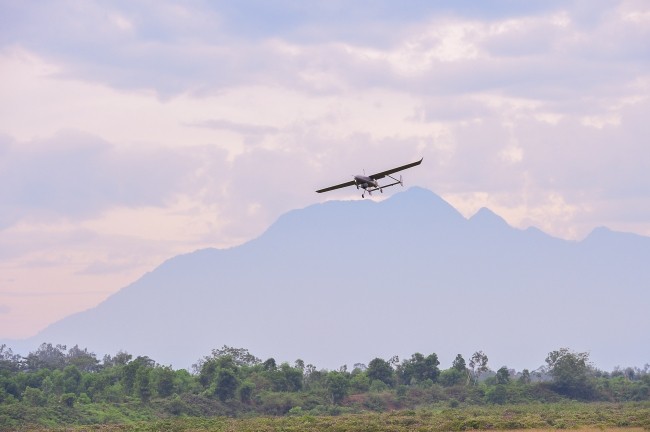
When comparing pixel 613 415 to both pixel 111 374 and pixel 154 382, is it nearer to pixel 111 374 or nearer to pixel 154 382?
pixel 154 382

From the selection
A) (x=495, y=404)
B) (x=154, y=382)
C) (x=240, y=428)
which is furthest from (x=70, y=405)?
(x=495, y=404)

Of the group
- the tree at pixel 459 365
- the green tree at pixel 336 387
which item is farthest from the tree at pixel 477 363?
the green tree at pixel 336 387

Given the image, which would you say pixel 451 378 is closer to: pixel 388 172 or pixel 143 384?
pixel 143 384

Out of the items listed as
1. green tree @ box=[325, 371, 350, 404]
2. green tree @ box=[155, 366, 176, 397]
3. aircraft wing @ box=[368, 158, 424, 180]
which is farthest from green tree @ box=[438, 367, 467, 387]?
aircraft wing @ box=[368, 158, 424, 180]

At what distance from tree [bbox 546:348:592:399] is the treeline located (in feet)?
0.46

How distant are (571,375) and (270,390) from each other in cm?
4193

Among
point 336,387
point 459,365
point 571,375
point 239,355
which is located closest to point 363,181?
point 336,387

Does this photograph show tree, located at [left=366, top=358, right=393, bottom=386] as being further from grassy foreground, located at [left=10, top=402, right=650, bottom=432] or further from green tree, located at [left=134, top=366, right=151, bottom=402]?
grassy foreground, located at [left=10, top=402, right=650, bottom=432]

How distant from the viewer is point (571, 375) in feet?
474

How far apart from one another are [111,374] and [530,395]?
55.8 meters

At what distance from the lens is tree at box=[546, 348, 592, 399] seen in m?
143

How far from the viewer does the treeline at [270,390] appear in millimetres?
118938

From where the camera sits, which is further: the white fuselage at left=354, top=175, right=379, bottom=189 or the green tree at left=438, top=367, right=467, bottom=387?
the green tree at left=438, top=367, right=467, bottom=387

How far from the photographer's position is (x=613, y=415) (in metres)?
95.9
